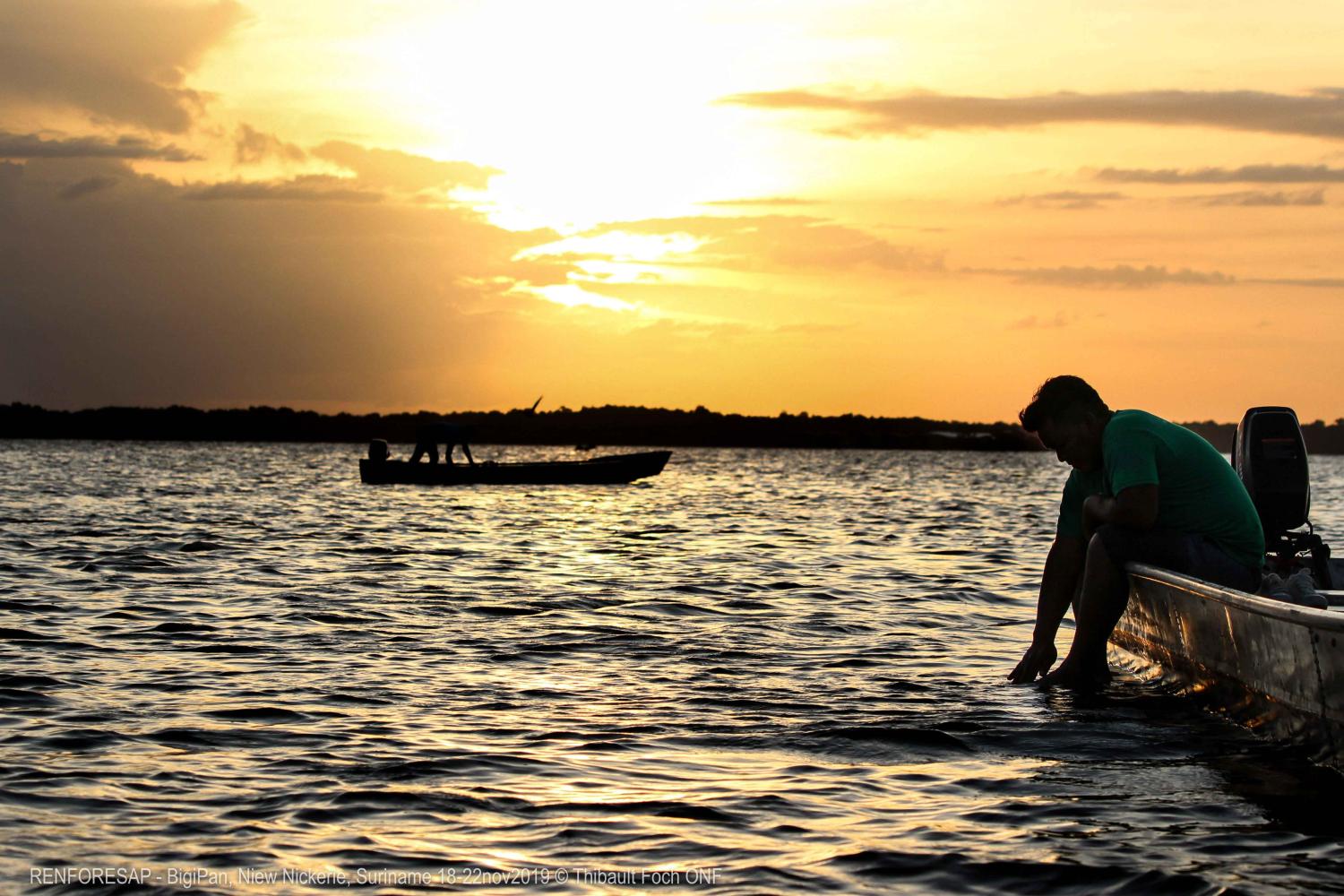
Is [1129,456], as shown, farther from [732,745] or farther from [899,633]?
[899,633]

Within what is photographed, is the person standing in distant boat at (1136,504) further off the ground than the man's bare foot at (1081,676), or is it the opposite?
the person standing in distant boat at (1136,504)

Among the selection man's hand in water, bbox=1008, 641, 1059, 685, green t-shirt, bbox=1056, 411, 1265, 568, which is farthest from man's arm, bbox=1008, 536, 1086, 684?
green t-shirt, bbox=1056, 411, 1265, 568

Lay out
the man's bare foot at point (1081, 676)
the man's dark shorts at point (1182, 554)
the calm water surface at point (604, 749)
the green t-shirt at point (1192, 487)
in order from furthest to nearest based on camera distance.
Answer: the man's bare foot at point (1081, 676)
the man's dark shorts at point (1182, 554)
the green t-shirt at point (1192, 487)
the calm water surface at point (604, 749)

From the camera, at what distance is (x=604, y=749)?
7.62 meters

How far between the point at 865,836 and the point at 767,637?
663 cm

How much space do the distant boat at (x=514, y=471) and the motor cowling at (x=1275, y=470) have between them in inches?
1453

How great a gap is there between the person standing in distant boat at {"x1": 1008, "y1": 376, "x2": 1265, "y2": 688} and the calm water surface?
2.54 ft

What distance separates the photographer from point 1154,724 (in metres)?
8.42

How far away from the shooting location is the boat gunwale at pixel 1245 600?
636cm

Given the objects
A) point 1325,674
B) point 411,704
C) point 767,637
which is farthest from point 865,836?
point 767,637

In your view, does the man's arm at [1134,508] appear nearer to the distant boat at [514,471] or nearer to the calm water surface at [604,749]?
the calm water surface at [604,749]

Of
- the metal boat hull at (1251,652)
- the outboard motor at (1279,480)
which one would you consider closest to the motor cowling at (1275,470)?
the outboard motor at (1279,480)

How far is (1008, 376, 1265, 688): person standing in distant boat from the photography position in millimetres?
8352

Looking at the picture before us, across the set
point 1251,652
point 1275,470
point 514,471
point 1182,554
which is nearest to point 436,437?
point 514,471
